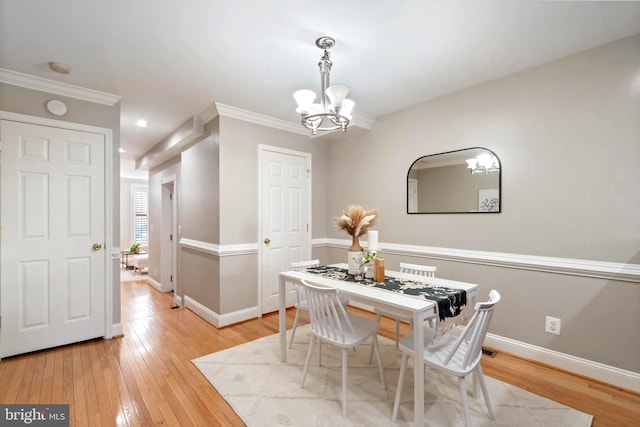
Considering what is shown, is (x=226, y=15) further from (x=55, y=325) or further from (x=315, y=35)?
(x=55, y=325)

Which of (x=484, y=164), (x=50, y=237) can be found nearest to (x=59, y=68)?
(x=50, y=237)

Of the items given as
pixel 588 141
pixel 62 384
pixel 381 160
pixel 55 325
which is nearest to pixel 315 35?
pixel 381 160

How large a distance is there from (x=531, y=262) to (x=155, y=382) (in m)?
3.23

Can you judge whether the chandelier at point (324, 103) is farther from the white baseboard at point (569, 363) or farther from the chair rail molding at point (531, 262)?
the white baseboard at point (569, 363)

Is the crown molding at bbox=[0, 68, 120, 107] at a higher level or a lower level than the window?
higher

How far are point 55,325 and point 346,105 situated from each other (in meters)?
3.36

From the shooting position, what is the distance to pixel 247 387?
212 cm

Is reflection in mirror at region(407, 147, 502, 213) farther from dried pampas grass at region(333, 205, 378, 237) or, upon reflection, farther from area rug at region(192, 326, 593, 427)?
area rug at region(192, 326, 593, 427)

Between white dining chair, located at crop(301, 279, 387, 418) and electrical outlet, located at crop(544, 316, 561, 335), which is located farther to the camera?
electrical outlet, located at crop(544, 316, 561, 335)

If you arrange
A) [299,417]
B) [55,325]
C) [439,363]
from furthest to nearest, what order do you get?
[55,325] < [299,417] < [439,363]

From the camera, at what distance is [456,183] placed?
2.99 meters

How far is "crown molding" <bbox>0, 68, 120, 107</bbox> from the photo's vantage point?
98.7 inches

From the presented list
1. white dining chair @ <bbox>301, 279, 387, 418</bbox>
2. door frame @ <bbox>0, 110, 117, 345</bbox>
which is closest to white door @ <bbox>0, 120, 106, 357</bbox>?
door frame @ <bbox>0, 110, 117, 345</bbox>

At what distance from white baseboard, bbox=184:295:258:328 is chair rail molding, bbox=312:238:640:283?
183 centimetres
